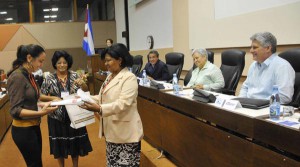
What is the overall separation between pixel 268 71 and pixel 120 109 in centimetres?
136

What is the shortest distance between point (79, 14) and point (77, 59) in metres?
1.59

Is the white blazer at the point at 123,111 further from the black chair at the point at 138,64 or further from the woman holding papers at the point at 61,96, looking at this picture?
the black chair at the point at 138,64

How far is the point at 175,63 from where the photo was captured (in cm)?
479

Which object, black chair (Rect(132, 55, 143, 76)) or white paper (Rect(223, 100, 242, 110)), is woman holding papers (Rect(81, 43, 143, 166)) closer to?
white paper (Rect(223, 100, 242, 110))

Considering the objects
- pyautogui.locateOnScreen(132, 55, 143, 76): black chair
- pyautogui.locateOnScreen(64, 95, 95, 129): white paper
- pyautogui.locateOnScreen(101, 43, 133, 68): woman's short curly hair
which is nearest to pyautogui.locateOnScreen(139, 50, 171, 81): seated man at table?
pyautogui.locateOnScreen(132, 55, 143, 76): black chair

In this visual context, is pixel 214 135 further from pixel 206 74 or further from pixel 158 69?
pixel 158 69

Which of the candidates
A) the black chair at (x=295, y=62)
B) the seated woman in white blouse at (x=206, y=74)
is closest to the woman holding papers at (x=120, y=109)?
the black chair at (x=295, y=62)

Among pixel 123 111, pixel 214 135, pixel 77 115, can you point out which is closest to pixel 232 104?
pixel 214 135

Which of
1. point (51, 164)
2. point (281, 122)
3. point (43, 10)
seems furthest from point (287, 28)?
point (43, 10)

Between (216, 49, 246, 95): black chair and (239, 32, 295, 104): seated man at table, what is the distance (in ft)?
2.55

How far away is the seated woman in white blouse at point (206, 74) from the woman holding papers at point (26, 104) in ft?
6.33

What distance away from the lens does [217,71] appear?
11.4 feet

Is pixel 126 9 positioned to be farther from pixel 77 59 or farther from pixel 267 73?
pixel 267 73

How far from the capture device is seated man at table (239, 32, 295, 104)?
229cm
